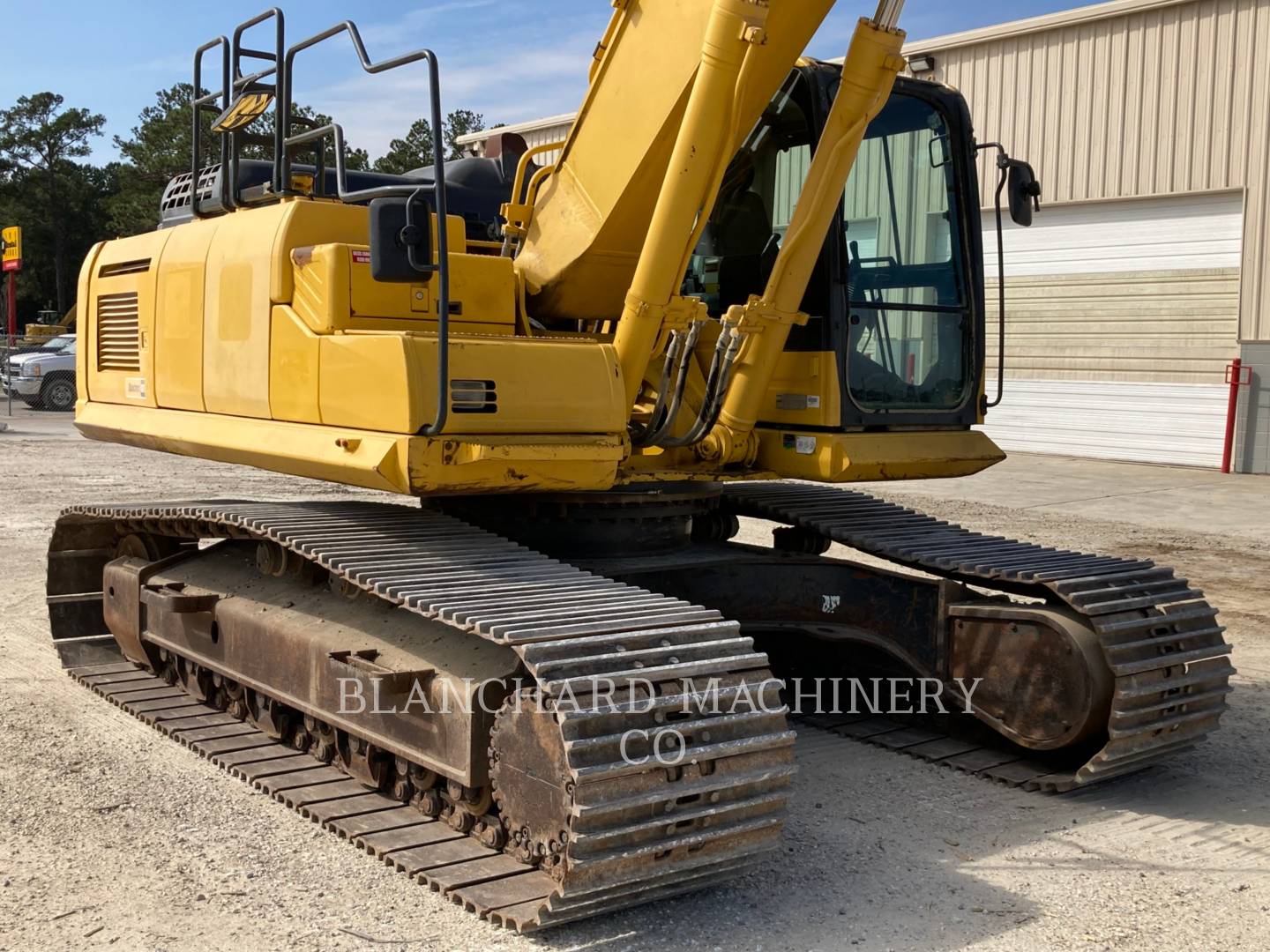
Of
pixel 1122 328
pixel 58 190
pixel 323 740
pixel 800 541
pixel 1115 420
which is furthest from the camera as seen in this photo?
pixel 58 190

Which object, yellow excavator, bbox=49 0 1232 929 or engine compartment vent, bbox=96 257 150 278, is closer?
yellow excavator, bbox=49 0 1232 929

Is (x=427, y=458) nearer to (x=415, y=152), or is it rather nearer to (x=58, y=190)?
(x=415, y=152)

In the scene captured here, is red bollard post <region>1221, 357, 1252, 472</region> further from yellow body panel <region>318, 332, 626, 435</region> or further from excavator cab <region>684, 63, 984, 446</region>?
yellow body panel <region>318, 332, 626, 435</region>

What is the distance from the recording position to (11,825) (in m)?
4.71

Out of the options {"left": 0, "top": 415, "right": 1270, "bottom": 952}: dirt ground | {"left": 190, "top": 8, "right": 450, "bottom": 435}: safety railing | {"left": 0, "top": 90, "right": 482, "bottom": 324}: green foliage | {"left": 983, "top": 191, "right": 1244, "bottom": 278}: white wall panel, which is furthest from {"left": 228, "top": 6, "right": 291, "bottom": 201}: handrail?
{"left": 0, "top": 90, "right": 482, "bottom": 324}: green foliage

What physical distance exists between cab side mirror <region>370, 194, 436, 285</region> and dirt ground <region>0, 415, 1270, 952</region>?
6.29 ft

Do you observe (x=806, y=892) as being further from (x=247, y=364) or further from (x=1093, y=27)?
(x=1093, y=27)

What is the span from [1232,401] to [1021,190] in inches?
508

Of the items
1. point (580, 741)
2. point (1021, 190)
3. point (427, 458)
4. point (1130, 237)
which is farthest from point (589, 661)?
point (1130, 237)

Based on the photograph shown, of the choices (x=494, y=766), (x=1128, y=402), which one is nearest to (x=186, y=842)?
(x=494, y=766)

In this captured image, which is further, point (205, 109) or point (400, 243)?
point (205, 109)

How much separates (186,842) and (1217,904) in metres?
3.30

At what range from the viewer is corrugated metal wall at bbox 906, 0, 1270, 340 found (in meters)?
17.4

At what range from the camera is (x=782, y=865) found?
4.44 metres
